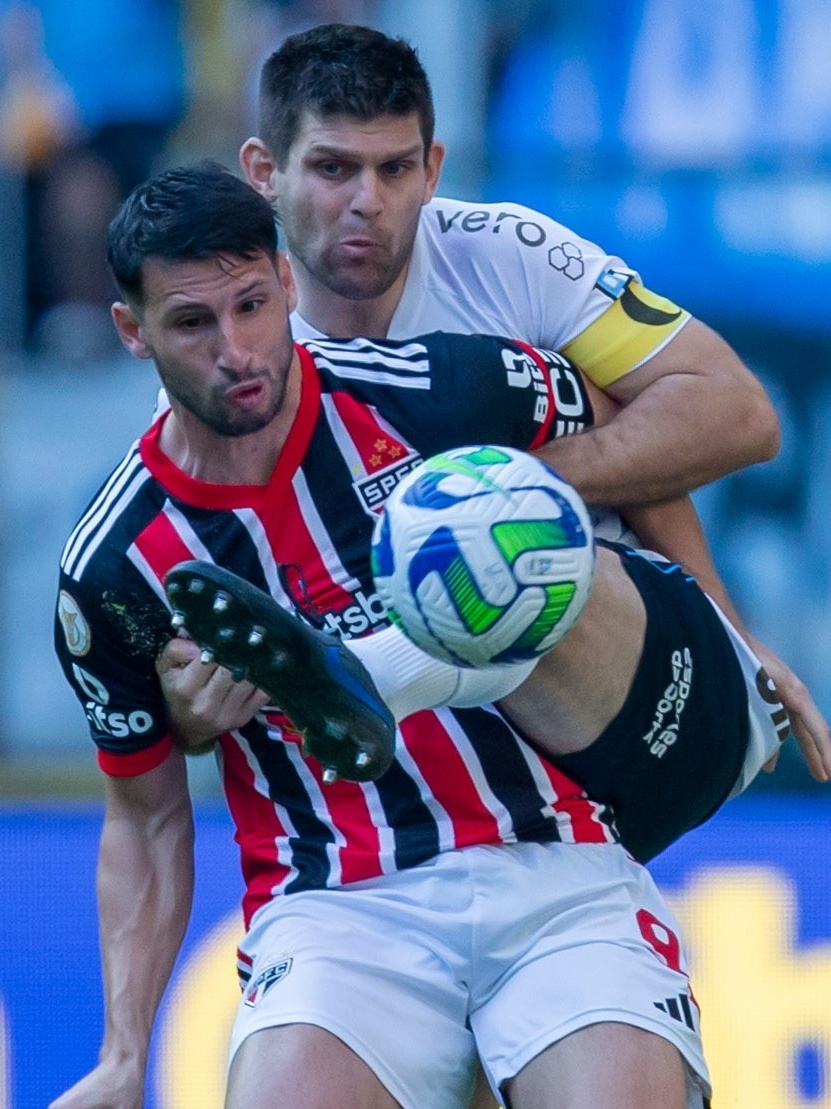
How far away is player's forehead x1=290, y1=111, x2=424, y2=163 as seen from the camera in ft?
10.00

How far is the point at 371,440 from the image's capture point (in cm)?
277

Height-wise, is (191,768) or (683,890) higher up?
(683,890)

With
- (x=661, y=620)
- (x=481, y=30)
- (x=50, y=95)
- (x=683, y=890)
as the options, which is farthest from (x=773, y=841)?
(x=50, y=95)

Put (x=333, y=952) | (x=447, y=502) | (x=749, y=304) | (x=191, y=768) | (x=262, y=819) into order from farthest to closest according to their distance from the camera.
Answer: (x=749, y=304) → (x=191, y=768) → (x=262, y=819) → (x=333, y=952) → (x=447, y=502)

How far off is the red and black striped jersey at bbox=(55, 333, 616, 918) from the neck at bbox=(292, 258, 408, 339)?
0.23 meters

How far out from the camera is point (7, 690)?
5738 mm

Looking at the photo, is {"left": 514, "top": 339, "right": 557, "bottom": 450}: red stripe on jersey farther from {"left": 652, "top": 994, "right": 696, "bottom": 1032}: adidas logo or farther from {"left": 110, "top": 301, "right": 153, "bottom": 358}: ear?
{"left": 652, "top": 994, "right": 696, "bottom": 1032}: adidas logo

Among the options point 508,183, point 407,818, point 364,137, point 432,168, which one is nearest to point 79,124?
point 508,183

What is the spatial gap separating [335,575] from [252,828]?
43 centimetres

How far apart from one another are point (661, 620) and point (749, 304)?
3436mm

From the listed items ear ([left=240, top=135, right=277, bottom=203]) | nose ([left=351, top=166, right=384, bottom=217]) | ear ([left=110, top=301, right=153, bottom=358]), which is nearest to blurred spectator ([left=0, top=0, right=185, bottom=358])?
ear ([left=240, top=135, right=277, bottom=203])

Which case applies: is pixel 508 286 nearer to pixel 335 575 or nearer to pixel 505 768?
pixel 335 575

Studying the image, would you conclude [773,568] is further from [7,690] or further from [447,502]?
[447,502]

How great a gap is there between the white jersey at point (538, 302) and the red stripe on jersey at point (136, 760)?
2.24 ft
